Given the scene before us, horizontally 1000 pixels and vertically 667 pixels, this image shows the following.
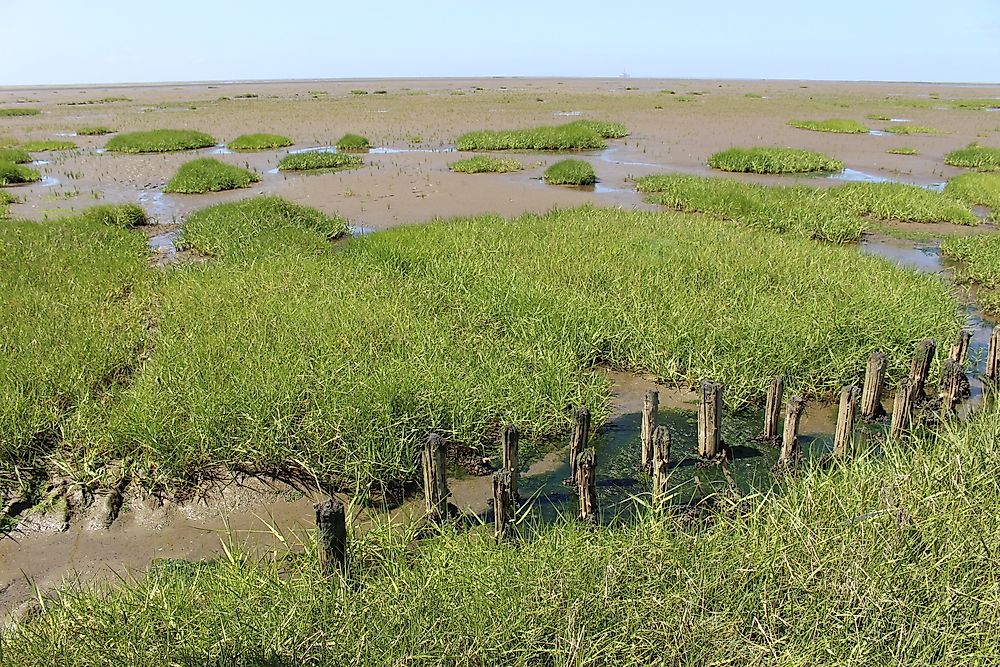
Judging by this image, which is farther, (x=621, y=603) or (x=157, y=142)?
(x=157, y=142)

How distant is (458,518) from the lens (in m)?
4.77

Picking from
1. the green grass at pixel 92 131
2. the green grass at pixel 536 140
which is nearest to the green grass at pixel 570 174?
the green grass at pixel 536 140

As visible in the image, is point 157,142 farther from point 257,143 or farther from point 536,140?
point 536,140

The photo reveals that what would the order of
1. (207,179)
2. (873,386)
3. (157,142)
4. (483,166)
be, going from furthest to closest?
(157,142), (483,166), (207,179), (873,386)

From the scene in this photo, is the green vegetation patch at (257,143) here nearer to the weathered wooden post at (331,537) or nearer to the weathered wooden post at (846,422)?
the weathered wooden post at (331,537)

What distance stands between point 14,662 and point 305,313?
5.00 metres

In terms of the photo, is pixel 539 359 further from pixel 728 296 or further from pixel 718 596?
pixel 718 596

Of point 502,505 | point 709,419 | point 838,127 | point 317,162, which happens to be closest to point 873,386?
point 709,419

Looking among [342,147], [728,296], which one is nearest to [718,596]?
[728,296]

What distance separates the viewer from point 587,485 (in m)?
4.70

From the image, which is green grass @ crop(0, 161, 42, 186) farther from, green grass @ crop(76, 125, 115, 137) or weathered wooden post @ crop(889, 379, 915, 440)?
weathered wooden post @ crop(889, 379, 915, 440)

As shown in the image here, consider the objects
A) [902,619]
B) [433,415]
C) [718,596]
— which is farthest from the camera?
[433,415]

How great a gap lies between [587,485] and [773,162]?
19927mm

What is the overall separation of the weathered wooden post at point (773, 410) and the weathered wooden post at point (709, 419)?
54cm
